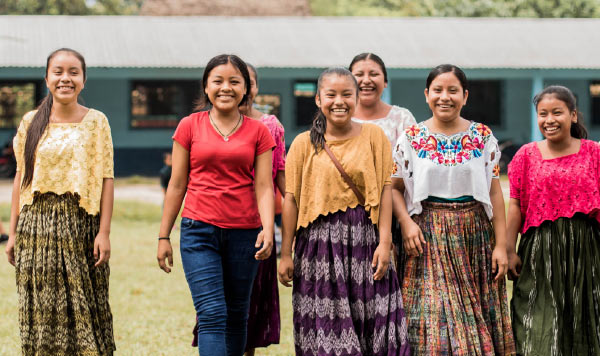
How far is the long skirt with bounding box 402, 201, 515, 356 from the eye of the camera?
4.03 metres

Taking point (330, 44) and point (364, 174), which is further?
point (330, 44)

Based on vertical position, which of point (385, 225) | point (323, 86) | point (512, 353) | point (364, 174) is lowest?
point (512, 353)

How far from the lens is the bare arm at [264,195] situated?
389 cm

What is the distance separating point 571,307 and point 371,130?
4.69 ft

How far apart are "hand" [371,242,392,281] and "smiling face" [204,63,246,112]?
996 millimetres

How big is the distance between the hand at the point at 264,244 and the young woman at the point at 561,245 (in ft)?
4.47

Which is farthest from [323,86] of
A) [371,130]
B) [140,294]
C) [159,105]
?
[159,105]

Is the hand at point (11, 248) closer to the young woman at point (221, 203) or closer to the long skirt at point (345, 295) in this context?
the young woman at point (221, 203)

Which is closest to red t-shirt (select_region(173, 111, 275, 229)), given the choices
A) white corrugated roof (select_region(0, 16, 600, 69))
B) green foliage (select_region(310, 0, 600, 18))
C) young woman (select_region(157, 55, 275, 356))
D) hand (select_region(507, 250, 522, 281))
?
young woman (select_region(157, 55, 275, 356))

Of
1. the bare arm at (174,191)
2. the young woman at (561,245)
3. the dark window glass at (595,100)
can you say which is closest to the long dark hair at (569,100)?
the young woman at (561,245)

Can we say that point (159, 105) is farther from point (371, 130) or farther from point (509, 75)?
point (371, 130)

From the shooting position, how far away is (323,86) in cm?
395

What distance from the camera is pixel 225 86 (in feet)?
12.8

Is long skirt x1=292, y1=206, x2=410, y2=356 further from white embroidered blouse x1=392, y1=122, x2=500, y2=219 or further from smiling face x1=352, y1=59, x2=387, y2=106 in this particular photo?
smiling face x1=352, y1=59, x2=387, y2=106
